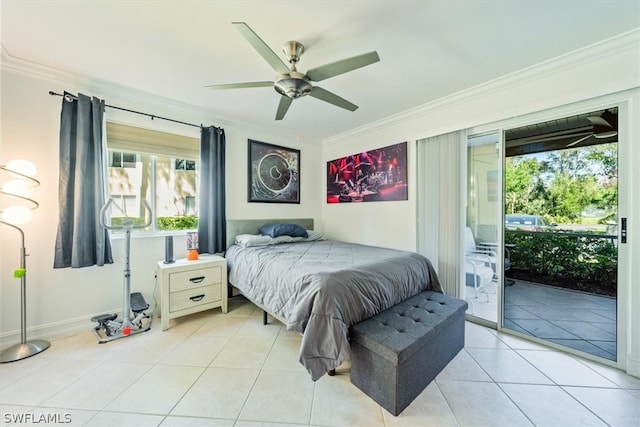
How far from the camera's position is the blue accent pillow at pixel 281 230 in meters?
3.41

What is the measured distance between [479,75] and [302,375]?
123 inches

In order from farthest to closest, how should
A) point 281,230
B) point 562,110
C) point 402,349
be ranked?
1. point 281,230
2. point 562,110
3. point 402,349

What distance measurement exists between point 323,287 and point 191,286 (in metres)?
Answer: 1.78

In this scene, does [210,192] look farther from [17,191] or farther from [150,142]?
[17,191]

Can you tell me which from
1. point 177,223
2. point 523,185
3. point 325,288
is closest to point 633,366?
point 523,185

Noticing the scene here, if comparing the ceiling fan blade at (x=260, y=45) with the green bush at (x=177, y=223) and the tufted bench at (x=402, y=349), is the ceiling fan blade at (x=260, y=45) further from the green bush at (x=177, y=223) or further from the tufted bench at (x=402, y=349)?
the green bush at (x=177, y=223)

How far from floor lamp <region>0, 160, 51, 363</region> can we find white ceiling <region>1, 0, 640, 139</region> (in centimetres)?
103

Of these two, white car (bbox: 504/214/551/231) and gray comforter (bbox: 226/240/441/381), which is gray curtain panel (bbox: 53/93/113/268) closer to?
gray comforter (bbox: 226/240/441/381)

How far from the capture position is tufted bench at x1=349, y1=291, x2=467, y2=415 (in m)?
1.43

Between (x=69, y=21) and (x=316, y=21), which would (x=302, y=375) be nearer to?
(x=316, y=21)

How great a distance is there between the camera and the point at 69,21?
1.68m

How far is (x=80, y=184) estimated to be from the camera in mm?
2318

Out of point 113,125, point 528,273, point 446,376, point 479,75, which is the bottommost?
point 446,376

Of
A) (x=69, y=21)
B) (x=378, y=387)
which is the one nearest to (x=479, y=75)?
(x=378, y=387)
